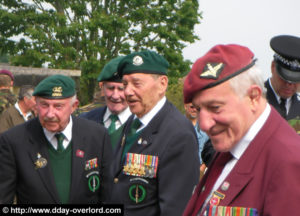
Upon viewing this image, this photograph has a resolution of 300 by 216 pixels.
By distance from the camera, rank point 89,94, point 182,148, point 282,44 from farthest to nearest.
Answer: point 89,94 → point 282,44 → point 182,148

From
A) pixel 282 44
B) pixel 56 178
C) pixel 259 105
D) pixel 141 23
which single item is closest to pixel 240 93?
pixel 259 105

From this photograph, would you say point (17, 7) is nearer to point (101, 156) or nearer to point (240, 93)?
point (101, 156)

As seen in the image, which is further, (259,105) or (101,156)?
(101,156)

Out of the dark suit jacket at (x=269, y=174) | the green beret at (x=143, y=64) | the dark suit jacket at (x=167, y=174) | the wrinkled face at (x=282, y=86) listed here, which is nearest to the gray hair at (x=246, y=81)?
the dark suit jacket at (x=269, y=174)

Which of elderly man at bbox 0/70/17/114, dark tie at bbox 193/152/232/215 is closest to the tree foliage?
elderly man at bbox 0/70/17/114

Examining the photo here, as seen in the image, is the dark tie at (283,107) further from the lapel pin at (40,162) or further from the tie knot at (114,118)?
the tie knot at (114,118)

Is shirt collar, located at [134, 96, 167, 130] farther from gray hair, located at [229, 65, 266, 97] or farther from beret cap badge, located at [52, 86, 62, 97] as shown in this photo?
gray hair, located at [229, 65, 266, 97]

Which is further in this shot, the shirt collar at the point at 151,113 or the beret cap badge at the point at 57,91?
the beret cap badge at the point at 57,91

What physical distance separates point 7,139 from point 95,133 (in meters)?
0.73

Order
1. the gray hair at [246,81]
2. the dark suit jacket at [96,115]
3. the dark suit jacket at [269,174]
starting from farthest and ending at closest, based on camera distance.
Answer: the dark suit jacket at [96,115] → the gray hair at [246,81] → the dark suit jacket at [269,174]

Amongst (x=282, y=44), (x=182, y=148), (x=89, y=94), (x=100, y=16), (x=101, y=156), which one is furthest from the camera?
(x=89, y=94)

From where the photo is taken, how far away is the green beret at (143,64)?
3.60 m

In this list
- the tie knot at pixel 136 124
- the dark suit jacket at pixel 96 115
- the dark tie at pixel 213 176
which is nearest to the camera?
the dark tie at pixel 213 176

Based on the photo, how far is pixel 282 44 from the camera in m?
3.47
